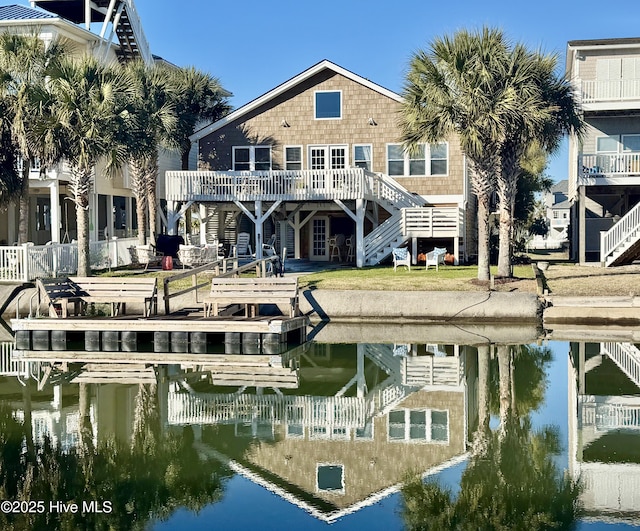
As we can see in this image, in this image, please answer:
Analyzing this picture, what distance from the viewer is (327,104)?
1307 inches

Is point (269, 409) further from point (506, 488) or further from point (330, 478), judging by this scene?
point (506, 488)

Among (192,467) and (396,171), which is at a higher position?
(396,171)

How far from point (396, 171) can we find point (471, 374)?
18223mm

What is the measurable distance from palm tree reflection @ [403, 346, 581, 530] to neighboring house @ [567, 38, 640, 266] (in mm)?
18437

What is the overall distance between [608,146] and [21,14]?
23.2m

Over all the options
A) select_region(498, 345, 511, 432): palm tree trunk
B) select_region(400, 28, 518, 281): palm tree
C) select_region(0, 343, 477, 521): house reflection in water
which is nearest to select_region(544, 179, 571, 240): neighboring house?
select_region(400, 28, 518, 281): palm tree

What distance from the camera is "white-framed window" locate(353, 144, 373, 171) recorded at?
33.1 metres

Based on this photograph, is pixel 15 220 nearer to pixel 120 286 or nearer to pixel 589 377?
pixel 120 286

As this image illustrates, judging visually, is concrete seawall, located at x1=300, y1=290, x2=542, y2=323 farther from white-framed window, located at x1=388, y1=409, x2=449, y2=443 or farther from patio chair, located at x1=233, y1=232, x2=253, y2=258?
patio chair, located at x1=233, y1=232, x2=253, y2=258

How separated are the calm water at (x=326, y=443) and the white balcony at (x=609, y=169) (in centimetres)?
1441

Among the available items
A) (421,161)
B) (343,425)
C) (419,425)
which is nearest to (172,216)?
(421,161)

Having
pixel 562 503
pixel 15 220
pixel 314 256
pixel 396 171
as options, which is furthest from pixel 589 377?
pixel 15 220

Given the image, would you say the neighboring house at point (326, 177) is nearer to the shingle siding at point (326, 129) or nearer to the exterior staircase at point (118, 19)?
the shingle siding at point (326, 129)

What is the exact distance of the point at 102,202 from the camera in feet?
137
